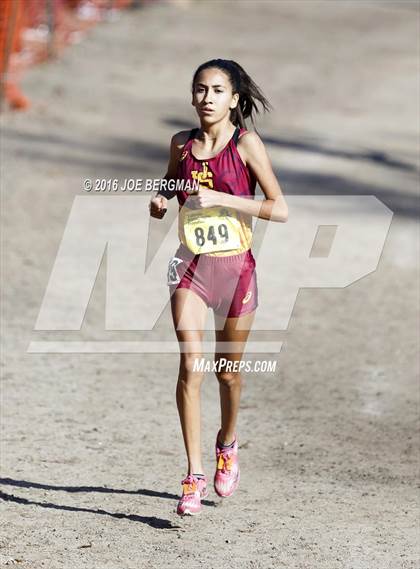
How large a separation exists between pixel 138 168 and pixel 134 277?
374 cm

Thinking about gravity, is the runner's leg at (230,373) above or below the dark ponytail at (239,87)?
below

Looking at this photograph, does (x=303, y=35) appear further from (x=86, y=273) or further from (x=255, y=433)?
(x=255, y=433)

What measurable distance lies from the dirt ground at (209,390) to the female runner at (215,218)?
0.59 metres

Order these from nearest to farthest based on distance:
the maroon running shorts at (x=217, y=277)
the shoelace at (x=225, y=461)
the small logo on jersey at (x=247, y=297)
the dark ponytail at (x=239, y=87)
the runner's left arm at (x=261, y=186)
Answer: the runner's left arm at (x=261, y=186)
the dark ponytail at (x=239, y=87)
the maroon running shorts at (x=217, y=277)
the small logo on jersey at (x=247, y=297)
the shoelace at (x=225, y=461)

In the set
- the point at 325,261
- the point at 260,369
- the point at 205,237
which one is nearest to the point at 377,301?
the point at 325,261

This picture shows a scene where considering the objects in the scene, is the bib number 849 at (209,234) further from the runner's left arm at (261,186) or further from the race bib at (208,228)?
the runner's left arm at (261,186)

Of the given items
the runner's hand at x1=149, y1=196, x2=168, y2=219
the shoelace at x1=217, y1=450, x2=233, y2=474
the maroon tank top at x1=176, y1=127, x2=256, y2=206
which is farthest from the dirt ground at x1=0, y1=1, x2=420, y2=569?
the maroon tank top at x1=176, y1=127, x2=256, y2=206

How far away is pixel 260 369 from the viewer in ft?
30.6

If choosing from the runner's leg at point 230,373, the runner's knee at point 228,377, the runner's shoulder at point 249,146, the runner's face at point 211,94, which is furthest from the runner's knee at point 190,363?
the runner's face at point 211,94

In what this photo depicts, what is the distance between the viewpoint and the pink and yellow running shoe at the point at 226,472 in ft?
20.6

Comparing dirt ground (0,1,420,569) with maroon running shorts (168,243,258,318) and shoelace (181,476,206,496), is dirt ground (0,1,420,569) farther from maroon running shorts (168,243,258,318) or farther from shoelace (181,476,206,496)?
maroon running shorts (168,243,258,318)

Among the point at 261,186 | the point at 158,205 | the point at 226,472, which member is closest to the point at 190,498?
the point at 226,472

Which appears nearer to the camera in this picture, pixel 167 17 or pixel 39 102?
pixel 39 102

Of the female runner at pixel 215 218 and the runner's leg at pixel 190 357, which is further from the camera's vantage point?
the runner's leg at pixel 190 357
